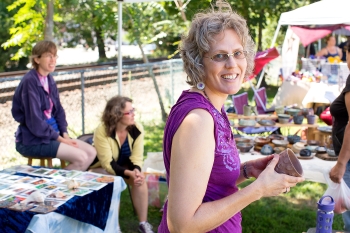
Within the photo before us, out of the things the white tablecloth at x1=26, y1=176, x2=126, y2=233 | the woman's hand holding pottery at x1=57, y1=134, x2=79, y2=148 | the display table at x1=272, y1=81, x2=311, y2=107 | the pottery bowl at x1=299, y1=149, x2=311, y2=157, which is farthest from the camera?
the display table at x1=272, y1=81, x2=311, y2=107

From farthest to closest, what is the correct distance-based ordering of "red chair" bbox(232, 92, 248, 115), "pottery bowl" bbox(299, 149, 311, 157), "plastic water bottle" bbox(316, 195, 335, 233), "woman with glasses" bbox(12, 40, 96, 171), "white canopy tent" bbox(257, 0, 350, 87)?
1. "red chair" bbox(232, 92, 248, 115)
2. "white canopy tent" bbox(257, 0, 350, 87)
3. "woman with glasses" bbox(12, 40, 96, 171)
4. "pottery bowl" bbox(299, 149, 311, 157)
5. "plastic water bottle" bbox(316, 195, 335, 233)

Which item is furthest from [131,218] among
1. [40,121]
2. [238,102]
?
[238,102]

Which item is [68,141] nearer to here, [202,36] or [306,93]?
[202,36]

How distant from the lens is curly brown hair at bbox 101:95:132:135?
4.21 m

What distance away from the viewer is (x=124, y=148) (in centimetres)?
437

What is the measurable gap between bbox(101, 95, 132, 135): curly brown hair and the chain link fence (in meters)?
1.93

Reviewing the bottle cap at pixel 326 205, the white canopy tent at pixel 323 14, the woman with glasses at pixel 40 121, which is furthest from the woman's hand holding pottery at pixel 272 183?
the white canopy tent at pixel 323 14

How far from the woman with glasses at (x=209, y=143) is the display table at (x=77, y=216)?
1.37 metres

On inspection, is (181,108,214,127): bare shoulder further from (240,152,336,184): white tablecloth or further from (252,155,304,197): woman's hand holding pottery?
(240,152,336,184): white tablecloth

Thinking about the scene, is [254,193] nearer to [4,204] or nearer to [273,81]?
[4,204]

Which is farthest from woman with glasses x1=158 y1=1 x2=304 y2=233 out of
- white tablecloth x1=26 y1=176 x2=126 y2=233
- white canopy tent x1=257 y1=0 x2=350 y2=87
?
white canopy tent x1=257 y1=0 x2=350 y2=87

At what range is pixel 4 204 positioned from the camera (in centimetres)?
292

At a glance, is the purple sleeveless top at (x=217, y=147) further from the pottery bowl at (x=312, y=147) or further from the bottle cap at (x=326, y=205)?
the pottery bowl at (x=312, y=147)

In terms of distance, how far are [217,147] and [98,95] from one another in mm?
6727
